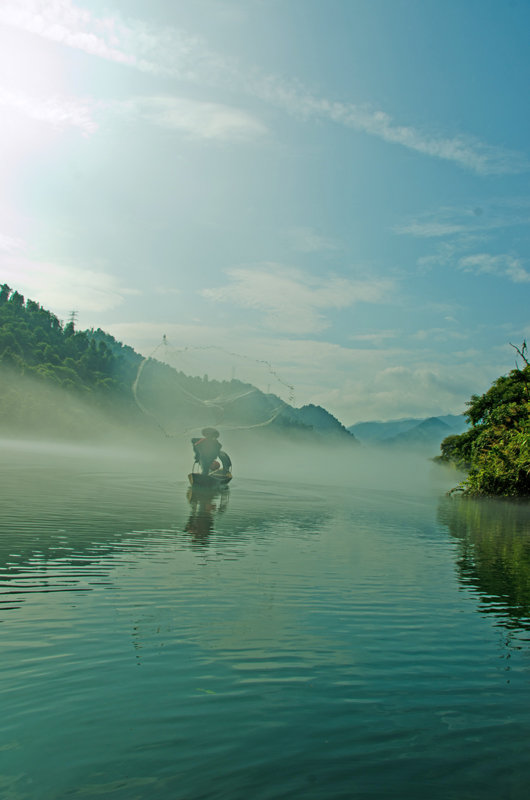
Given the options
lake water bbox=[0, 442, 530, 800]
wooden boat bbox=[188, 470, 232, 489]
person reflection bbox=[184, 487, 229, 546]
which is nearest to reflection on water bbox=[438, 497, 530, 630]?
lake water bbox=[0, 442, 530, 800]

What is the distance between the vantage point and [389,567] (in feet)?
70.8

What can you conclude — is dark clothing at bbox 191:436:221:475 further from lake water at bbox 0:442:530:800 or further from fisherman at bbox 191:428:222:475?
lake water at bbox 0:442:530:800

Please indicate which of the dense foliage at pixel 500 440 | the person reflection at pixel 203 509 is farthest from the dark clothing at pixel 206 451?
the dense foliage at pixel 500 440

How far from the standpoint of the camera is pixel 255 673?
10.3 metres

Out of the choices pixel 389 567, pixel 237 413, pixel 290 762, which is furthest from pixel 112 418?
pixel 290 762

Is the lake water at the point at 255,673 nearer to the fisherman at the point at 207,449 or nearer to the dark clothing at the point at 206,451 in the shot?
the dark clothing at the point at 206,451

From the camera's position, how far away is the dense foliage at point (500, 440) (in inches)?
2432

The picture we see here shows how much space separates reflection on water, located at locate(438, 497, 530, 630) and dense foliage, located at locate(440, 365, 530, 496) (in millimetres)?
11668

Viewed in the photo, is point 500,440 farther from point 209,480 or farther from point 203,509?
point 203,509

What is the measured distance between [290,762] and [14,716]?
3.71 meters

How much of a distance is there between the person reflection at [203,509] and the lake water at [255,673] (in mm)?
3574

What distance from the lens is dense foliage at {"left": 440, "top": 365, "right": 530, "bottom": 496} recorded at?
203ft

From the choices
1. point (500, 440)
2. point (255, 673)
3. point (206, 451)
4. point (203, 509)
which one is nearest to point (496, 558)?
point (255, 673)

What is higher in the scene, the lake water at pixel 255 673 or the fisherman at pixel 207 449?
the fisherman at pixel 207 449
